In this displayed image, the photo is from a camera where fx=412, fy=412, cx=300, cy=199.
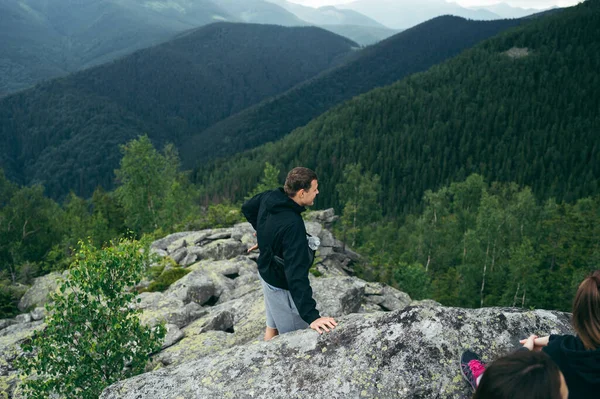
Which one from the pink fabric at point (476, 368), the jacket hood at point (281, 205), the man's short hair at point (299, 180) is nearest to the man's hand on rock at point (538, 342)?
the pink fabric at point (476, 368)

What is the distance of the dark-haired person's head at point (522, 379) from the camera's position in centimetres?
303

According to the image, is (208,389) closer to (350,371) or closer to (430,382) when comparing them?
(350,371)

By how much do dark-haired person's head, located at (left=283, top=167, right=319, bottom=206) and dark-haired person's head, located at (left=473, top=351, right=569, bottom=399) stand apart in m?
4.19

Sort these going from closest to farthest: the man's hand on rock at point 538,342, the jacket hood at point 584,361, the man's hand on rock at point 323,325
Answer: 1. the jacket hood at point 584,361
2. the man's hand on rock at point 538,342
3. the man's hand on rock at point 323,325

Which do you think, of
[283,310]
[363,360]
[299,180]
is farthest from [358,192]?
[363,360]

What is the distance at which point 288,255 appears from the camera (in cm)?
656

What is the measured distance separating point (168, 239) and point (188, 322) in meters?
15.4

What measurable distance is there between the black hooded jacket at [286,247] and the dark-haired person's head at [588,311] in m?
3.50

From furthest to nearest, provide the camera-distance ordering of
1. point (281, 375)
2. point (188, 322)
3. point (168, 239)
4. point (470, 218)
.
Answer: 1. point (470, 218)
2. point (168, 239)
3. point (188, 322)
4. point (281, 375)

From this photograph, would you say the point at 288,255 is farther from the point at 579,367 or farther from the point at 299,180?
the point at 579,367

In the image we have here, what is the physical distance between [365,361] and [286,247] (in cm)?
206

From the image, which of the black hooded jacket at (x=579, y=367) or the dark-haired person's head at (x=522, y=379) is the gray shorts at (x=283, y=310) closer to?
the black hooded jacket at (x=579, y=367)

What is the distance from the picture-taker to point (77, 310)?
329 inches

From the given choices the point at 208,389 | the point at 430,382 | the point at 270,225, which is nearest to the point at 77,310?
the point at 208,389
